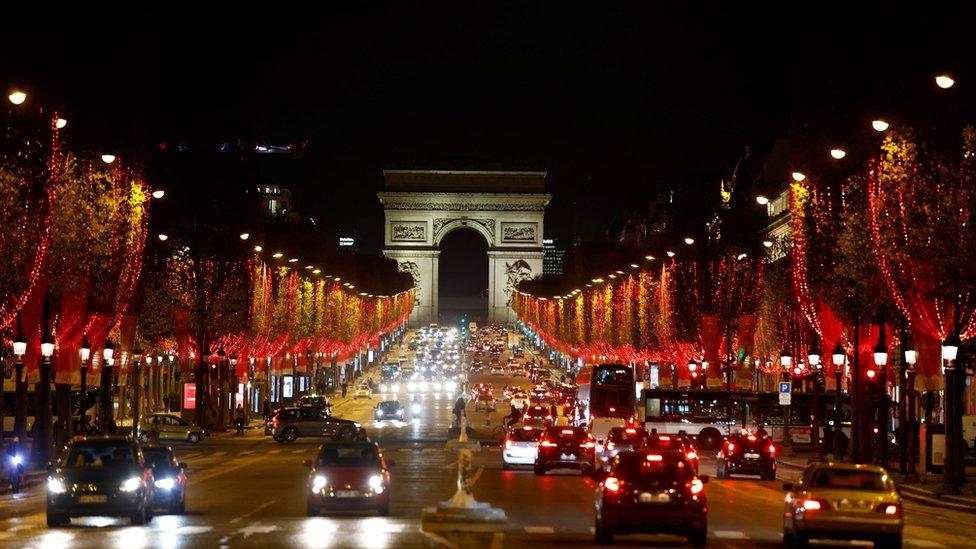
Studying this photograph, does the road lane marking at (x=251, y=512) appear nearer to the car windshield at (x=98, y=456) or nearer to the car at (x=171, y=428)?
the car windshield at (x=98, y=456)

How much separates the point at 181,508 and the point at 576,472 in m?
23.5

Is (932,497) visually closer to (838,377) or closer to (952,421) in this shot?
(952,421)

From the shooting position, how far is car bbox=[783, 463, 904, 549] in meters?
28.1

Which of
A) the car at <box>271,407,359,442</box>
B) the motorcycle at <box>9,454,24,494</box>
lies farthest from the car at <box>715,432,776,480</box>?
the car at <box>271,407,359,442</box>

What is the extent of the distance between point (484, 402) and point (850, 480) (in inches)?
3762

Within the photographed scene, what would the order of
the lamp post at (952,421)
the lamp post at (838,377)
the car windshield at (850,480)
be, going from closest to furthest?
the car windshield at (850,480) < the lamp post at (952,421) < the lamp post at (838,377)

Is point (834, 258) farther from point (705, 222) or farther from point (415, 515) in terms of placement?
point (705, 222)

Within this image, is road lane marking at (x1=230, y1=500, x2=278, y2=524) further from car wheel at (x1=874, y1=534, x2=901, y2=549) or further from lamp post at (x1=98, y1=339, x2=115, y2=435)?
lamp post at (x1=98, y1=339, x2=115, y2=435)

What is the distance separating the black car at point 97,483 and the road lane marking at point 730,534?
10.2m

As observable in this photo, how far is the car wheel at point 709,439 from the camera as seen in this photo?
248 ft

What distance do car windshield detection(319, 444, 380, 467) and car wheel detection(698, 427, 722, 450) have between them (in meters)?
41.5

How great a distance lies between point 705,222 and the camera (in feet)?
397

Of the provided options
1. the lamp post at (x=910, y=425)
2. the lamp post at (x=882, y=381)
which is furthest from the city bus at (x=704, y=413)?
the lamp post at (x=910, y=425)

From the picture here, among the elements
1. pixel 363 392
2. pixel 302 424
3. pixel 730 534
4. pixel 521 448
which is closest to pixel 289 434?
pixel 302 424
